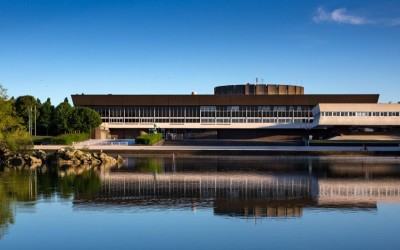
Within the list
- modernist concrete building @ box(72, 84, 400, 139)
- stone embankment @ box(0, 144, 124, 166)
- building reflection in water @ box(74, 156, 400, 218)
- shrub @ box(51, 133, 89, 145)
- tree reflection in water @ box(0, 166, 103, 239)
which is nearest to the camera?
building reflection in water @ box(74, 156, 400, 218)

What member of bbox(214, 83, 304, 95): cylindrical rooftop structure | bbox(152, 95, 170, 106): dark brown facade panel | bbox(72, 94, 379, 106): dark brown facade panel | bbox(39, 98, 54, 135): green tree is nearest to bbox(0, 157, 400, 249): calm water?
bbox(39, 98, 54, 135): green tree

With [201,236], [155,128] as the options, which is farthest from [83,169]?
[155,128]

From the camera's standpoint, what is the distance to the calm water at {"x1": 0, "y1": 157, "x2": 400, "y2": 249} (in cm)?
1614

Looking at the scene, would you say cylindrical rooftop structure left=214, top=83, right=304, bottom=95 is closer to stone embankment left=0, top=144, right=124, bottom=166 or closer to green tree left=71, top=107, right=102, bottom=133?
green tree left=71, top=107, right=102, bottom=133

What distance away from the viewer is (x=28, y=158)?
143 feet

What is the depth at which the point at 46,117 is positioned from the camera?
8531 centimetres

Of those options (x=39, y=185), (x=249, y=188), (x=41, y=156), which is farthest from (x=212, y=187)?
(x=41, y=156)

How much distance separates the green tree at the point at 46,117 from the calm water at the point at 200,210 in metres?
50.8

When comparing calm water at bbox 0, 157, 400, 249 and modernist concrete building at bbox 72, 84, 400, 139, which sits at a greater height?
modernist concrete building at bbox 72, 84, 400, 139

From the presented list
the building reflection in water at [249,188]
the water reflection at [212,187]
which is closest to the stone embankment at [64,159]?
the water reflection at [212,187]

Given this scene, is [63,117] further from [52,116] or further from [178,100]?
[178,100]

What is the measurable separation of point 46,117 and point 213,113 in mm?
27724

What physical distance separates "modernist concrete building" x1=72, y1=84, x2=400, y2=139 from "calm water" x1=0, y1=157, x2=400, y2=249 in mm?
56489

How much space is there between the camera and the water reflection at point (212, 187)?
21656 mm
